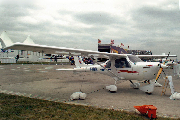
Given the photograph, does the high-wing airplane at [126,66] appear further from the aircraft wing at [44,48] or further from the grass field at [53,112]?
the grass field at [53,112]

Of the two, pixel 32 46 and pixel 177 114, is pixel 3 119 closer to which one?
pixel 32 46

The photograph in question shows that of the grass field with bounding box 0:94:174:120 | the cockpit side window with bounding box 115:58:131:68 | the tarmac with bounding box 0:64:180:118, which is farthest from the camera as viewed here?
the cockpit side window with bounding box 115:58:131:68

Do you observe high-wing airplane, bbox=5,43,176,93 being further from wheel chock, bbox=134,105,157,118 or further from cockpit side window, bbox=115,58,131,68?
wheel chock, bbox=134,105,157,118

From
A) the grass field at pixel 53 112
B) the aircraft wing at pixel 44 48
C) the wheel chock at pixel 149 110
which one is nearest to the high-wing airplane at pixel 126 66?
the aircraft wing at pixel 44 48

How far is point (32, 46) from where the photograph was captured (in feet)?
18.8

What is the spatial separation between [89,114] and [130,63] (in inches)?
175

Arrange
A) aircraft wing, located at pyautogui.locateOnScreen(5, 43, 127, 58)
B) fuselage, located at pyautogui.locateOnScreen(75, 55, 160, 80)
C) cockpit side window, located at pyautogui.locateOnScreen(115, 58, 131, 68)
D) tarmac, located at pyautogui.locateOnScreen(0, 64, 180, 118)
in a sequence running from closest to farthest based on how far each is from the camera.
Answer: tarmac, located at pyautogui.locateOnScreen(0, 64, 180, 118) < aircraft wing, located at pyautogui.locateOnScreen(5, 43, 127, 58) < fuselage, located at pyautogui.locateOnScreen(75, 55, 160, 80) < cockpit side window, located at pyautogui.locateOnScreen(115, 58, 131, 68)

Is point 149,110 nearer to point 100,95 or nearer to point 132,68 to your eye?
point 100,95

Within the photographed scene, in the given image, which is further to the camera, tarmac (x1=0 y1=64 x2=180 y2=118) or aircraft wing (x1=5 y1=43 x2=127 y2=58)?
aircraft wing (x1=5 y1=43 x2=127 y2=58)

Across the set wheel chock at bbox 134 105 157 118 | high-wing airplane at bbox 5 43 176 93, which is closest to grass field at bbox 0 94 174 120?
wheel chock at bbox 134 105 157 118

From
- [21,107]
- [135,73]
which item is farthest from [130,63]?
[21,107]

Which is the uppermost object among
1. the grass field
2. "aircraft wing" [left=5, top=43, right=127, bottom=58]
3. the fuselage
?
"aircraft wing" [left=5, top=43, right=127, bottom=58]

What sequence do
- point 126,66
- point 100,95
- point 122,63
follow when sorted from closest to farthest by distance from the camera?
point 100,95, point 126,66, point 122,63

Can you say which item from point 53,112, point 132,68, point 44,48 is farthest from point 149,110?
point 44,48
